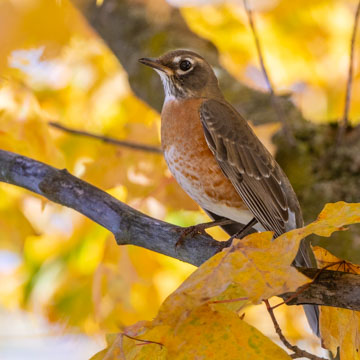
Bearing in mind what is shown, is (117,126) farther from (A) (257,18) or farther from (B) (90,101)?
(A) (257,18)

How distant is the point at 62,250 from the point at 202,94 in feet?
4.81

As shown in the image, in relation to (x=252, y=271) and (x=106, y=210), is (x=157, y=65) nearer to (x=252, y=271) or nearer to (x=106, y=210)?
(x=106, y=210)

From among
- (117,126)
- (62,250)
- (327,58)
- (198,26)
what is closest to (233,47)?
(198,26)

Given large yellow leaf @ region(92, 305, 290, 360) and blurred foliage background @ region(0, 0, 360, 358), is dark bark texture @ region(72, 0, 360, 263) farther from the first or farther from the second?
→ large yellow leaf @ region(92, 305, 290, 360)

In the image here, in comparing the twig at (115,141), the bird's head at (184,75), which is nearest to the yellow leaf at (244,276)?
the twig at (115,141)

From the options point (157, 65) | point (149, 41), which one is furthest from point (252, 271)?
point (149, 41)

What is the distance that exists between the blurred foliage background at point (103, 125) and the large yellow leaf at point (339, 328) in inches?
52.2

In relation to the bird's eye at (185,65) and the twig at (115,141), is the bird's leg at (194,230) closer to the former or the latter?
the twig at (115,141)

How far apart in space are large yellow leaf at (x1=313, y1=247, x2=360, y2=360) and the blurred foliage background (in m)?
1.33

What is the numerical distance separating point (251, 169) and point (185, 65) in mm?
878

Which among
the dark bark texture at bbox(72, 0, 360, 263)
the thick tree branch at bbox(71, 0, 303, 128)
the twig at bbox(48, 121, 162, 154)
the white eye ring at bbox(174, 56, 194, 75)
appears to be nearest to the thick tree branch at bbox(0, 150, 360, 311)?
the twig at bbox(48, 121, 162, 154)

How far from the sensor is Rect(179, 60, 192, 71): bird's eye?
3482mm

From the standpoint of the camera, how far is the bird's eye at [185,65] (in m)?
3.48

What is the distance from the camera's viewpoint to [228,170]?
294 cm
